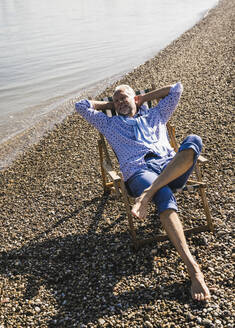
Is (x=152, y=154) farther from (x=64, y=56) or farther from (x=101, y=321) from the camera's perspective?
(x=64, y=56)

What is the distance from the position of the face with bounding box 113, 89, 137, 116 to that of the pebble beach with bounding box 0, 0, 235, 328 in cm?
120

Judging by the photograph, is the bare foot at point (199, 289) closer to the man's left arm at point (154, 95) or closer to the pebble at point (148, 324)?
the pebble at point (148, 324)

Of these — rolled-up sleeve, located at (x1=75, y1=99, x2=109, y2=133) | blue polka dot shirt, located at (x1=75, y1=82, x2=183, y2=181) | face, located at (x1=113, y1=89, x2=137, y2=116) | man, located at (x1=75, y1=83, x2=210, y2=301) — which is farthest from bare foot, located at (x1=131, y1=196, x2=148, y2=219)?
face, located at (x1=113, y1=89, x2=137, y2=116)

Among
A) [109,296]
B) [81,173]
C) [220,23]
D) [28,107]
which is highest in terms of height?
[220,23]

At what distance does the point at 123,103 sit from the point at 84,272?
2.10 m

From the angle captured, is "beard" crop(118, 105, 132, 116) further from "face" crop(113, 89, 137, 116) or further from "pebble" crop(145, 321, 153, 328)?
"pebble" crop(145, 321, 153, 328)

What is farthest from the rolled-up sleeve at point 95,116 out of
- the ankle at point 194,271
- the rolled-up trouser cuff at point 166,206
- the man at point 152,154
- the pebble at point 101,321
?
the pebble at point 101,321

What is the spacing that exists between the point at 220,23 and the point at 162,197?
18253 millimetres

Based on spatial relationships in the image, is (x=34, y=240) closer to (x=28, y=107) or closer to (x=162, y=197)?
(x=162, y=197)

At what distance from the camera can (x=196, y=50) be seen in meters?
14.5

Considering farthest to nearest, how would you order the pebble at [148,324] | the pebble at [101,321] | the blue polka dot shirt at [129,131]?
the blue polka dot shirt at [129,131] → the pebble at [101,321] → the pebble at [148,324]

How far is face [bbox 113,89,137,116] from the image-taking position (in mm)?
4816

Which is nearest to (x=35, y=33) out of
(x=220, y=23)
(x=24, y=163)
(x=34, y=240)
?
(x=220, y=23)

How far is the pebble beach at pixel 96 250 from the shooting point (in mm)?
3357
